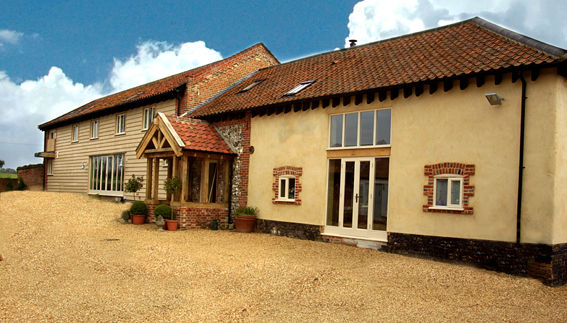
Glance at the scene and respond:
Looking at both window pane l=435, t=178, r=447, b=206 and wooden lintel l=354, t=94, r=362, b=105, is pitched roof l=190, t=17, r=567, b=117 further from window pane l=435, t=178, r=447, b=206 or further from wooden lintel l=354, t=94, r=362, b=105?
window pane l=435, t=178, r=447, b=206

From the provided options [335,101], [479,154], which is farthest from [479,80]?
[335,101]

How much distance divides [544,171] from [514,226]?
1.22m

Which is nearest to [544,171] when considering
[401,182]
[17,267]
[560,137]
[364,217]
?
[560,137]

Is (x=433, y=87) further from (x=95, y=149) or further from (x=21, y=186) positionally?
(x=21, y=186)

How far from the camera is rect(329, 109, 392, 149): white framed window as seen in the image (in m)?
11.4

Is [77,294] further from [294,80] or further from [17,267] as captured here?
[294,80]

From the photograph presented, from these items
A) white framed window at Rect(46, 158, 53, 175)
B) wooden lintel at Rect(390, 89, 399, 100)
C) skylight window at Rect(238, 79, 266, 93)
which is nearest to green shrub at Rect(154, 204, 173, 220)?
skylight window at Rect(238, 79, 266, 93)

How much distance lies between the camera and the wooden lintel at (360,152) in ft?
37.1

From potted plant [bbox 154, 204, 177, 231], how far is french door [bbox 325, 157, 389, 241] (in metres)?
5.06

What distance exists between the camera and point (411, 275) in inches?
338

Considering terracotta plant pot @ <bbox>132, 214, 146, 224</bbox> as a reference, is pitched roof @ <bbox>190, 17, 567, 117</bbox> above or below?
above

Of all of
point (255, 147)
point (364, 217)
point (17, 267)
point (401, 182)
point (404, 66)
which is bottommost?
point (17, 267)

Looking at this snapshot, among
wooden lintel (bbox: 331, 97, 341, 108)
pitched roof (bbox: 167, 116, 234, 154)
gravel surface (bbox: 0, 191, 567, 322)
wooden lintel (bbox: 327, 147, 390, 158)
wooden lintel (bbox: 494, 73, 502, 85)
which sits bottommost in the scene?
gravel surface (bbox: 0, 191, 567, 322)

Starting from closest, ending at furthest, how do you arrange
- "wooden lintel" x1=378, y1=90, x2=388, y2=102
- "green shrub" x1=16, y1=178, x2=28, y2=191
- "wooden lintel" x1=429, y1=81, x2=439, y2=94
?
"wooden lintel" x1=429, y1=81, x2=439, y2=94 → "wooden lintel" x1=378, y1=90, x2=388, y2=102 → "green shrub" x1=16, y1=178, x2=28, y2=191
